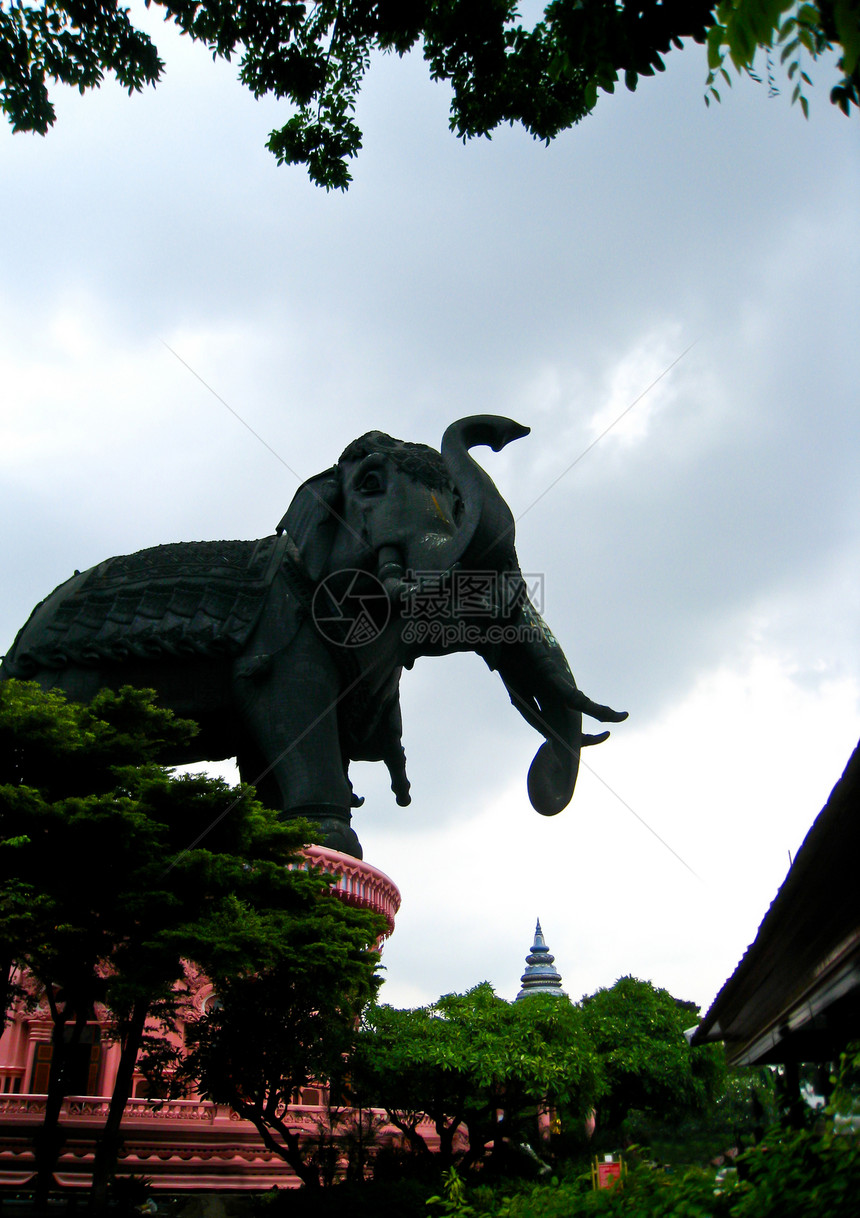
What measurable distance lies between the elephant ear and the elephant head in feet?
0.05

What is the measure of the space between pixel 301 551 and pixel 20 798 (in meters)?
4.96

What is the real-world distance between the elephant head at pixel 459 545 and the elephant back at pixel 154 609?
2.71 ft

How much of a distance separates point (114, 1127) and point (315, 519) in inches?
263

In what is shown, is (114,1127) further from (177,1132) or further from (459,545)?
(459,545)

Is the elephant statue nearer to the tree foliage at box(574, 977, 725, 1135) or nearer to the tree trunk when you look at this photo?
the tree trunk

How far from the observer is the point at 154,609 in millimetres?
12148

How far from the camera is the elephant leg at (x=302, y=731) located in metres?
11.3

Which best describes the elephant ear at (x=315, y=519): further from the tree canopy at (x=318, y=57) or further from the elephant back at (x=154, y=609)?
the tree canopy at (x=318, y=57)

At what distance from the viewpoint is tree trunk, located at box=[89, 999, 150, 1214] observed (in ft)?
26.5

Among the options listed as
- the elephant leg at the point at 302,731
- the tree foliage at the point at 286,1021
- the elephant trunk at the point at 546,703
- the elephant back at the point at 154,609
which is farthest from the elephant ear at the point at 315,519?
the tree foliage at the point at 286,1021

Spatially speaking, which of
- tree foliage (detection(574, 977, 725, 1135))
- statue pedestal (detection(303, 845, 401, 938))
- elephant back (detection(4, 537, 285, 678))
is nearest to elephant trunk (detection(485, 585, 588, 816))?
statue pedestal (detection(303, 845, 401, 938))

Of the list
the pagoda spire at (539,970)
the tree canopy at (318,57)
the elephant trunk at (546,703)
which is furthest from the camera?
the pagoda spire at (539,970)

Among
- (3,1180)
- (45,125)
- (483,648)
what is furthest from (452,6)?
(3,1180)

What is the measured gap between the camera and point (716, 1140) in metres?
5.39
